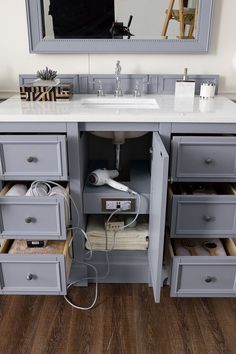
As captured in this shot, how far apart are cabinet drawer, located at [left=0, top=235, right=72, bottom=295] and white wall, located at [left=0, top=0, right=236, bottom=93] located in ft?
2.98

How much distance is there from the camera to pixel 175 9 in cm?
160

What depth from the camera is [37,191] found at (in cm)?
135

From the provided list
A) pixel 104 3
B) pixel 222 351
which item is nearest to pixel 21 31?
pixel 104 3

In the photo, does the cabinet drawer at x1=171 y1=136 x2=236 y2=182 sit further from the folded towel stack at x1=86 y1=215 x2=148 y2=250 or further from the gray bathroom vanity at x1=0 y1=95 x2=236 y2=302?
the folded towel stack at x1=86 y1=215 x2=148 y2=250

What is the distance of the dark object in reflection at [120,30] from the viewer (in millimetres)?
1610

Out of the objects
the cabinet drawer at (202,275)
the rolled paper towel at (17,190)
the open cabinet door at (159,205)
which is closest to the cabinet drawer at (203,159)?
the open cabinet door at (159,205)

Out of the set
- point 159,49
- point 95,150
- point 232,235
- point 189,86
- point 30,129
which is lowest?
point 232,235

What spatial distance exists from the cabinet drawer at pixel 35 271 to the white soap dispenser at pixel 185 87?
0.90 metres

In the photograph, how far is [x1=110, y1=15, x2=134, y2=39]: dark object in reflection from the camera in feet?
5.28

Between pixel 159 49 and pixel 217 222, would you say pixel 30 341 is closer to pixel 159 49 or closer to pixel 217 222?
pixel 217 222

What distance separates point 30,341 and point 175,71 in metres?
1.46

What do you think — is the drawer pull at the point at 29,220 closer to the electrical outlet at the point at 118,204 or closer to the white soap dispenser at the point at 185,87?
the electrical outlet at the point at 118,204

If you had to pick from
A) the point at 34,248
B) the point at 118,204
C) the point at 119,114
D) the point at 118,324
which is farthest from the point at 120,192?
the point at 118,324

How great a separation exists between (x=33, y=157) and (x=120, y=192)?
41cm
